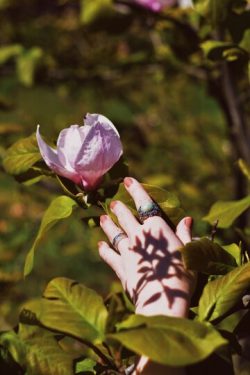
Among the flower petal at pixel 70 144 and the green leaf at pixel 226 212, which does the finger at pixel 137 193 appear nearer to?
the flower petal at pixel 70 144

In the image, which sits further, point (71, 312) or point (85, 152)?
point (85, 152)

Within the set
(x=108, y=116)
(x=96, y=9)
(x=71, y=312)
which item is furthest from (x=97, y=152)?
(x=108, y=116)

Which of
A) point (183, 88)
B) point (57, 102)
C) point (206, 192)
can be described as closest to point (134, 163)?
point (206, 192)

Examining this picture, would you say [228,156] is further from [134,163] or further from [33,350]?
[33,350]

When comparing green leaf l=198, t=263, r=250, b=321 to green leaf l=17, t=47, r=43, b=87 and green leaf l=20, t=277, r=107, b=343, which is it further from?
green leaf l=17, t=47, r=43, b=87

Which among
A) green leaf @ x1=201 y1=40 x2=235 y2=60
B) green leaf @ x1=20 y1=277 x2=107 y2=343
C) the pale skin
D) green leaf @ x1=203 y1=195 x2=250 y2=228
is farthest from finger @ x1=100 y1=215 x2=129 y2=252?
green leaf @ x1=201 y1=40 x2=235 y2=60

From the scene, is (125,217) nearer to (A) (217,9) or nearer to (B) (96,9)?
(A) (217,9)
